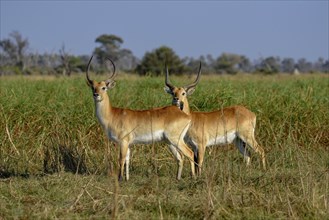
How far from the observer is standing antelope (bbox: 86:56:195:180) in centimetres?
850

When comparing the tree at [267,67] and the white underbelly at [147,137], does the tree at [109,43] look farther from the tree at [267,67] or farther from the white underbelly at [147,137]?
the white underbelly at [147,137]

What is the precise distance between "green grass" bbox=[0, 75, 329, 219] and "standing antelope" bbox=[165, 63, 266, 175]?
238 millimetres

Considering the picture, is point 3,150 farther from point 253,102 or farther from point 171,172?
point 253,102

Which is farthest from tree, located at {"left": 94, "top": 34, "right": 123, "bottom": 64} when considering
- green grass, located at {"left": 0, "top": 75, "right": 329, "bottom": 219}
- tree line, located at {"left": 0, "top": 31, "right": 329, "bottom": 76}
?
green grass, located at {"left": 0, "top": 75, "right": 329, "bottom": 219}

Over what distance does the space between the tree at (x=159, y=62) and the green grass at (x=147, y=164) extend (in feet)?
64.4

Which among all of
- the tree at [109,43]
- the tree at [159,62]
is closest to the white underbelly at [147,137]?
the tree at [159,62]

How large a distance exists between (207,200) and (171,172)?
2987 mm

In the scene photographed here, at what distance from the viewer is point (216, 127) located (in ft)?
30.4

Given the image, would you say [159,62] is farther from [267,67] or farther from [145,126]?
[145,126]

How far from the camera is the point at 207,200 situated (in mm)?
5914

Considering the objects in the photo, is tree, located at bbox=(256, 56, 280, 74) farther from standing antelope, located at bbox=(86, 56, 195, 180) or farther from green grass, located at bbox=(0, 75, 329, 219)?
standing antelope, located at bbox=(86, 56, 195, 180)

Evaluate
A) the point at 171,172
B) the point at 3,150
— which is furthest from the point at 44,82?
the point at 171,172

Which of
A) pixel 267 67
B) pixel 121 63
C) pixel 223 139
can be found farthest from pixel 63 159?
pixel 121 63

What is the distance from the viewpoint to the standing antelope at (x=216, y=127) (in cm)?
927
